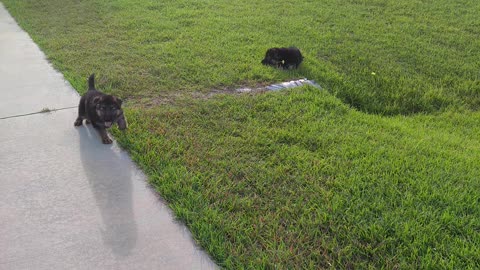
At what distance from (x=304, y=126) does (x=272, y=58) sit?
2025 mm

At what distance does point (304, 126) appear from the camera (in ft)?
14.8

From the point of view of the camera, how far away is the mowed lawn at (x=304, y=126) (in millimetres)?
2984

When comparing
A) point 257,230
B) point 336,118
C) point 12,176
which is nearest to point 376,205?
point 257,230

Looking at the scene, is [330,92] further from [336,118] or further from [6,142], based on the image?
[6,142]

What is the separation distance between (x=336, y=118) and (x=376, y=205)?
1.66 m

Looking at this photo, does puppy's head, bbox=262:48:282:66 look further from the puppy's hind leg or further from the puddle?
the puppy's hind leg

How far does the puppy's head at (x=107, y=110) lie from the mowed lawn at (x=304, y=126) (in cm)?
22

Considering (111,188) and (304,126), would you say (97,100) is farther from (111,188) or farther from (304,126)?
(304,126)

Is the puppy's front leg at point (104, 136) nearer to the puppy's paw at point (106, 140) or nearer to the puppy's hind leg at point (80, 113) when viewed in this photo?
the puppy's paw at point (106, 140)

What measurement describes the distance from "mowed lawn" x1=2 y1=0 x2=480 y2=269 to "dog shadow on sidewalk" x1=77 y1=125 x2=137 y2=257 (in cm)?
21

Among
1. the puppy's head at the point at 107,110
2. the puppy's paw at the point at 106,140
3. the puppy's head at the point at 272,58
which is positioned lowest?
the puppy's paw at the point at 106,140

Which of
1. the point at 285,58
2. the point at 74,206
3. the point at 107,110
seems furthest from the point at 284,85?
the point at 74,206

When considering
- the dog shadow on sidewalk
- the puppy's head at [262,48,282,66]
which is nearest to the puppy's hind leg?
the dog shadow on sidewalk

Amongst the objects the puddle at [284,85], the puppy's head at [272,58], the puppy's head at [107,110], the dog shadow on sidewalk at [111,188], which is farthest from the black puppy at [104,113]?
the puppy's head at [272,58]
